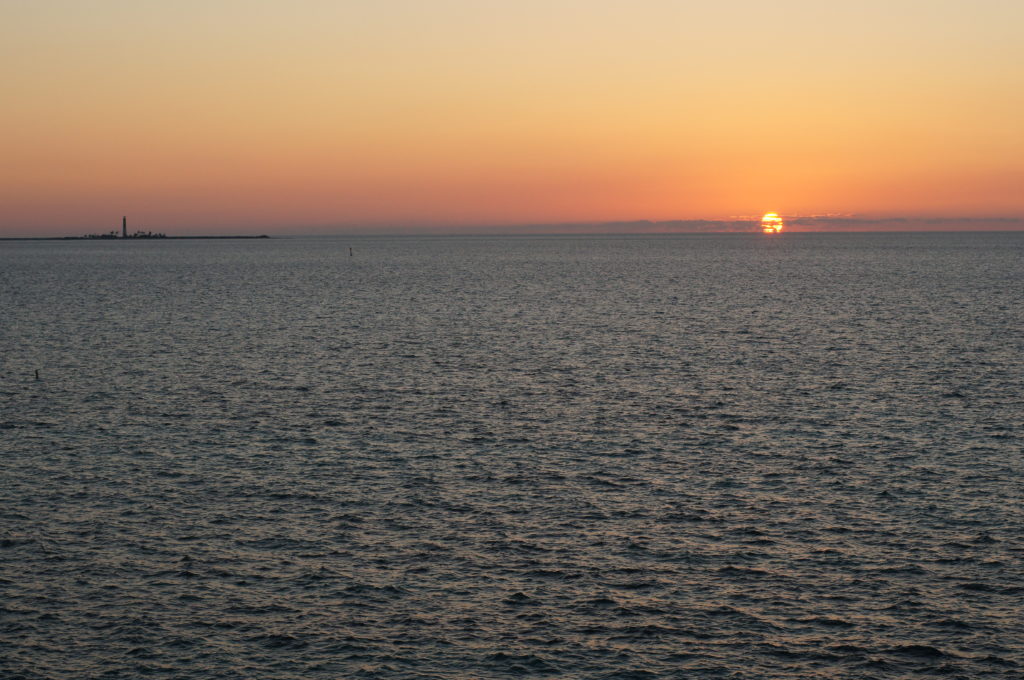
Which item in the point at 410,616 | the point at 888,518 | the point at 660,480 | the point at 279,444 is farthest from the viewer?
the point at 279,444

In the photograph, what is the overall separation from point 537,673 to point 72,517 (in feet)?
52.8

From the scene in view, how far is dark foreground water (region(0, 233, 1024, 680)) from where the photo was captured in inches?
821

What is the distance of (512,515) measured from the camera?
29.2 meters

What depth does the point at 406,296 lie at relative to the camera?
5138 inches

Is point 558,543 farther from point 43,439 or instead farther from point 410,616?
point 43,439

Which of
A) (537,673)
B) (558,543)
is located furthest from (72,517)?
(537,673)

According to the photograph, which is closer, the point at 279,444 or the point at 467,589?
the point at 467,589

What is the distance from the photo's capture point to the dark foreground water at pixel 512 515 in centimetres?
2084

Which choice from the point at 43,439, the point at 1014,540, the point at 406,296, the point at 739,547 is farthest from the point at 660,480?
the point at 406,296

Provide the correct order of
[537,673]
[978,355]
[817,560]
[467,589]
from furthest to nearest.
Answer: [978,355]
[817,560]
[467,589]
[537,673]

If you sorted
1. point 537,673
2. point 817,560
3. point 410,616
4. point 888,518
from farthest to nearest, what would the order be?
point 888,518 → point 817,560 → point 410,616 → point 537,673

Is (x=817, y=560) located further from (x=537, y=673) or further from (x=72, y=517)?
(x=72, y=517)

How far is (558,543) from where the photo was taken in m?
26.9

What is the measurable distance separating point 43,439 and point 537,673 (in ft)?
89.5
